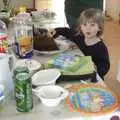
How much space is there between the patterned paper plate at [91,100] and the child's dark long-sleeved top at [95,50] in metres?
0.67

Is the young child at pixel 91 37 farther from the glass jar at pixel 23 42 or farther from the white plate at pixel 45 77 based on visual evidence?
the white plate at pixel 45 77

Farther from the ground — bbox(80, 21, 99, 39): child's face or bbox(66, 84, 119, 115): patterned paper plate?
bbox(80, 21, 99, 39): child's face

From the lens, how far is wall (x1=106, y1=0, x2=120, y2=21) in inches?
206

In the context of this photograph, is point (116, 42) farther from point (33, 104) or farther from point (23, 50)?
point (33, 104)

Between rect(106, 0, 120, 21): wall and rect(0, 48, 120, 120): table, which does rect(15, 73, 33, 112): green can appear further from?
rect(106, 0, 120, 21): wall

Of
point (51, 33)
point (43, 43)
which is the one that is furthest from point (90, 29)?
point (43, 43)

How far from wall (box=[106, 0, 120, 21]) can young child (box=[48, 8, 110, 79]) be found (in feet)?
10.8

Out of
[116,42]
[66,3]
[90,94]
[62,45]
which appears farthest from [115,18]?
[90,94]

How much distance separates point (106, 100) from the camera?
1103 mm

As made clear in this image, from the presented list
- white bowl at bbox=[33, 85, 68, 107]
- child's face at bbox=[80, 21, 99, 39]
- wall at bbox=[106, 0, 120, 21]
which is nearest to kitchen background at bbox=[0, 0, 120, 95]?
wall at bbox=[106, 0, 120, 21]

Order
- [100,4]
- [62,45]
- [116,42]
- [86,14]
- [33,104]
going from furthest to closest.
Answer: [116,42] → [100,4] → [86,14] → [62,45] → [33,104]

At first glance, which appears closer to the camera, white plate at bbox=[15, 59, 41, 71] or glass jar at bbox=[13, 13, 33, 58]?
white plate at bbox=[15, 59, 41, 71]

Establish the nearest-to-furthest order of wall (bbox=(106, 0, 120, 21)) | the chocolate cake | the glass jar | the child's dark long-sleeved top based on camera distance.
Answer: the glass jar < the chocolate cake < the child's dark long-sleeved top < wall (bbox=(106, 0, 120, 21))

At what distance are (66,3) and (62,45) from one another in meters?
1.05
